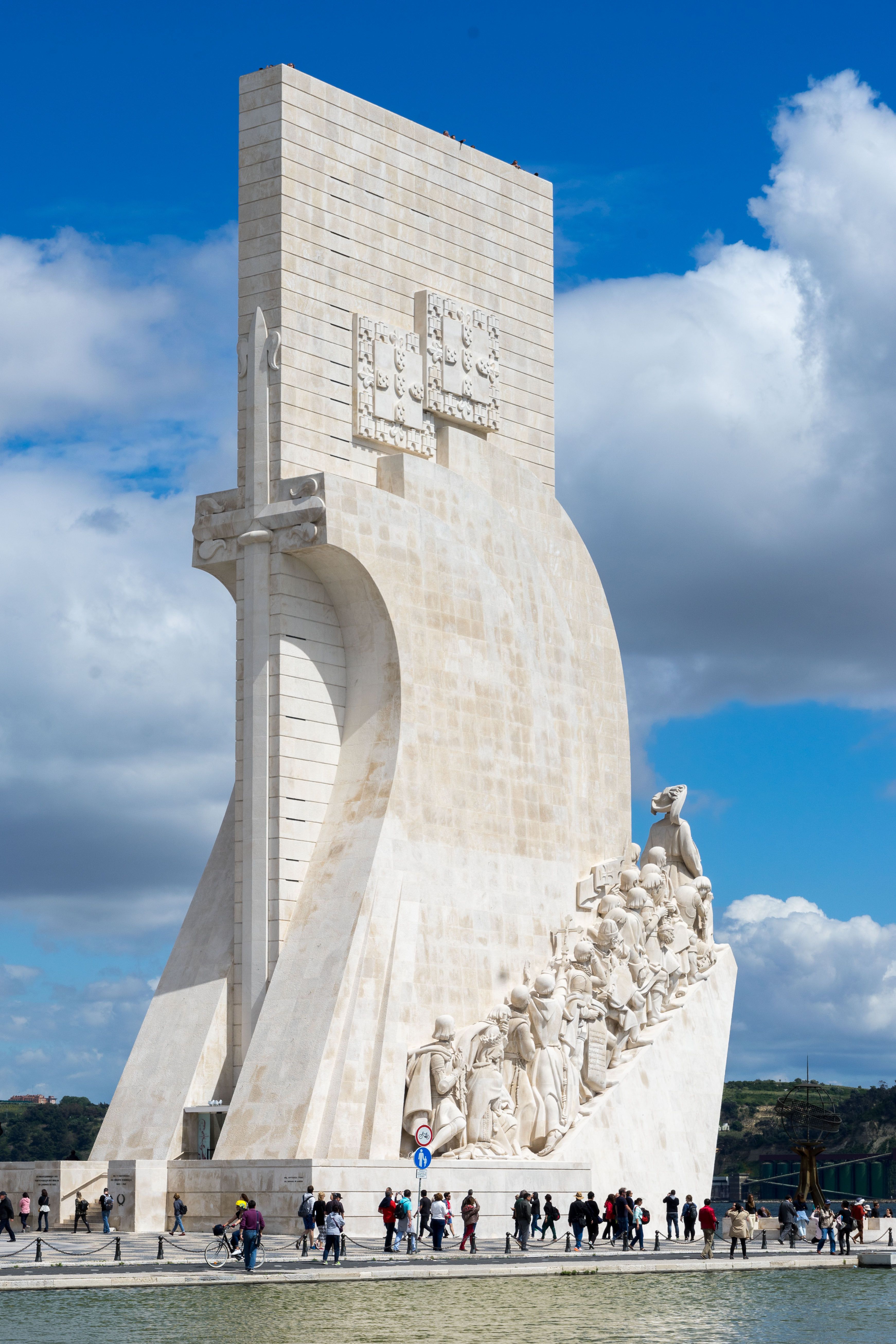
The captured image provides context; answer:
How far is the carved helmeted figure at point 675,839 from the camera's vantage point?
3045 cm

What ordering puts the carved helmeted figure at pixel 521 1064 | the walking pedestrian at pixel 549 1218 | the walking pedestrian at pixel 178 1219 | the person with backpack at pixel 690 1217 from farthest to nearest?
the carved helmeted figure at pixel 521 1064 → the person with backpack at pixel 690 1217 → the walking pedestrian at pixel 549 1218 → the walking pedestrian at pixel 178 1219

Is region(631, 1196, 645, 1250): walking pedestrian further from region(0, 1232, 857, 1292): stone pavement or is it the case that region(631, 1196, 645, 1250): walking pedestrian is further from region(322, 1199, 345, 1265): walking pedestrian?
region(322, 1199, 345, 1265): walking pedestrian

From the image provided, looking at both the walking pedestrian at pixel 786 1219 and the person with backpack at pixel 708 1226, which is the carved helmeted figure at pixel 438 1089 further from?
the walking pedestrian at pixel 786 1219

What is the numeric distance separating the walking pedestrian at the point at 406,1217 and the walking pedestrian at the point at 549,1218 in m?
2.28

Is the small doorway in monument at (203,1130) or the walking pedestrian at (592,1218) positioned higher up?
the small doorway in monument at (203,1130)

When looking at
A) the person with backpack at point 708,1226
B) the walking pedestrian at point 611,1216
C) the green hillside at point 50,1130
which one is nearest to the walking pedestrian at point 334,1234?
the walking pedestrian at point 611,1216

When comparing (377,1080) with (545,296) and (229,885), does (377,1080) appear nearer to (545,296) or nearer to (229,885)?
(229,885)

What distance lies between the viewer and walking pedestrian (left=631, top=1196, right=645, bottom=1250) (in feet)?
75.4

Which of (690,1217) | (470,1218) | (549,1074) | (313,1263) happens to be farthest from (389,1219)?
(690,1217)

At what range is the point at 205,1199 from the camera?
76.2 feet

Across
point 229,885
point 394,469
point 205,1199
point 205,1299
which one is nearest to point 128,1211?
point 205,1199

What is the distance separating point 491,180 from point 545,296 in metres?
2.09

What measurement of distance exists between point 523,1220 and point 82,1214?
18.2 ft

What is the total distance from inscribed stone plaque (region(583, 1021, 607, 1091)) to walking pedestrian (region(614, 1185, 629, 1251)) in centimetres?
382
